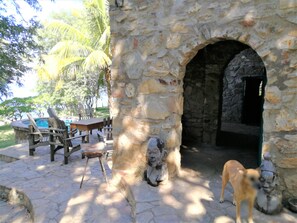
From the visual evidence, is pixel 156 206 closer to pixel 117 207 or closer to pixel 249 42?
pixel 117 207

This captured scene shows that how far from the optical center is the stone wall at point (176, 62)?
2.55 meters

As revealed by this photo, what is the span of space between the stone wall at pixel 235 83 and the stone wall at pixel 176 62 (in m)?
6.78

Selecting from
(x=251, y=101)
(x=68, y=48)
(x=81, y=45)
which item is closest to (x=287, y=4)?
(x=81, y=45)

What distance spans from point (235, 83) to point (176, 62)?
7.22 meters

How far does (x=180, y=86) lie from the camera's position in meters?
3.39

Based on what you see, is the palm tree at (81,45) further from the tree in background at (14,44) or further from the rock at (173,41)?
the rock at (173,41)

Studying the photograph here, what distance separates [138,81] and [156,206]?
5.65ft

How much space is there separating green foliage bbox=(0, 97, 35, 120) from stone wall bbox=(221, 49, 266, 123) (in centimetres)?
1015

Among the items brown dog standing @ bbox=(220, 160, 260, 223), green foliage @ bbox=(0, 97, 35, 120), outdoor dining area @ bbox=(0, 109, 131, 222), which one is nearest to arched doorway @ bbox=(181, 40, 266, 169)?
outdoor dining area @ bbox=(0, 109, 131, 222)

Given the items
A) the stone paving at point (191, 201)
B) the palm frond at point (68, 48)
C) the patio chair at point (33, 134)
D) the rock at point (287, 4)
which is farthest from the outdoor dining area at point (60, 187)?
the palm frond at point (68, 48)

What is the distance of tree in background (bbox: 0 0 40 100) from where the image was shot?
586 cm

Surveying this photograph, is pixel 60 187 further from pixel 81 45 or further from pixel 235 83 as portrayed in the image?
pixel 235 83

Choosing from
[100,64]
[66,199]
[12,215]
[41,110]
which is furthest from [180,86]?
[41,110]

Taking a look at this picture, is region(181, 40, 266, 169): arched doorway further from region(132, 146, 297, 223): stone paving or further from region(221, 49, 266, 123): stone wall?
region(221, 49, 266, 123): stone wall
